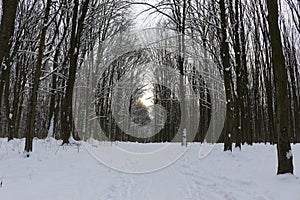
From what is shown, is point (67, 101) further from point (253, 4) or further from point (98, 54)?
point (253, 4)

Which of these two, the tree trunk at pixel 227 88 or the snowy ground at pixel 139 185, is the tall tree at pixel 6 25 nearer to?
the snowy ground at pixel 139 185

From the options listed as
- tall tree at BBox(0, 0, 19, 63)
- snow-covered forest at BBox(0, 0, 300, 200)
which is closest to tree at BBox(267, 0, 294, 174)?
snow-covered forest at BBox(0, 0, 300, 200)

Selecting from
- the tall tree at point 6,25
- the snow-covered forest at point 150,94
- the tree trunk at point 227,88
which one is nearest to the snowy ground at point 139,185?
the snow-covered forest at point 150,94

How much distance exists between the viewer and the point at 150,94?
3506cm

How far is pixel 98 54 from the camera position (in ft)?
73.6

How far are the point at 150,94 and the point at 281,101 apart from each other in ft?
93.9

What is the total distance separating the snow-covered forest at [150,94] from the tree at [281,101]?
0.08 ft

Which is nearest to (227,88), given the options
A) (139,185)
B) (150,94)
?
(139,185)

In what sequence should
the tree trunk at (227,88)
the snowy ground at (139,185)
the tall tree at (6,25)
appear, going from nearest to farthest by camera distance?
1. the snowy ground at (139,185)
2. the tall tree at (6,25)
3. the tree trunk at (227,88)

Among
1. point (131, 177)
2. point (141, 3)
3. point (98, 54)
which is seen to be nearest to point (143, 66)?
point (98, 54)

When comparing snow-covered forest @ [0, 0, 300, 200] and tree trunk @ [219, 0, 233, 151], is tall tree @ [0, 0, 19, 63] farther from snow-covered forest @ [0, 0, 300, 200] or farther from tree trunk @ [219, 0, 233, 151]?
tree trunk @ [219, 0, 233, 151]

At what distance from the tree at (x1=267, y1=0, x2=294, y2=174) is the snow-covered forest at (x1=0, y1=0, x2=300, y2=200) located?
0.9 inches

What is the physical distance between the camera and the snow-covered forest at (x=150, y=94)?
6.10 m

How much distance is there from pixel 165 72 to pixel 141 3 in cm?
1824
